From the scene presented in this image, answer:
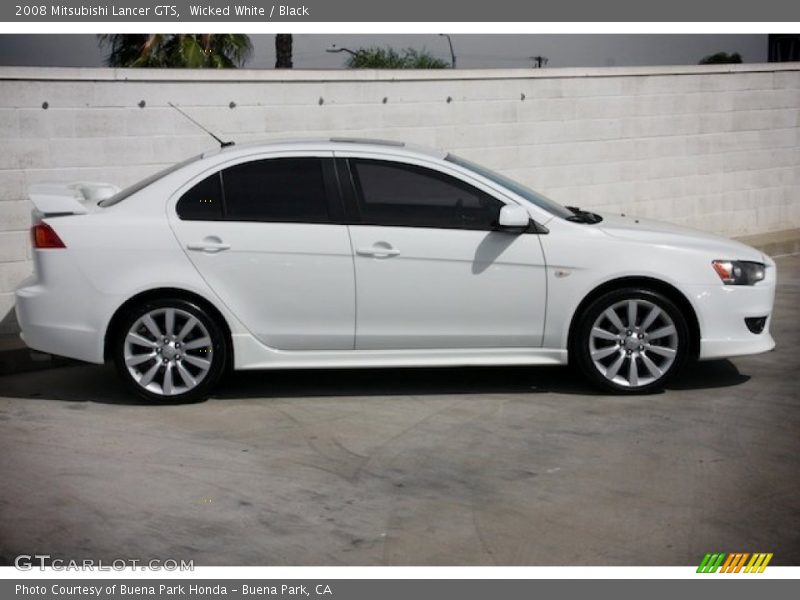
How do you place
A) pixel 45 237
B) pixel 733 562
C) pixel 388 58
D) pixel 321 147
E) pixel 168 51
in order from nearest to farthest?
1. pixel 733 562
2. pixel 45 237
3. pixel 321 147
4. pixel 168 51
5. pixel 388 58

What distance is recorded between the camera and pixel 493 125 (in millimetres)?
11391

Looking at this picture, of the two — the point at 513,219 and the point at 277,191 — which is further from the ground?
the point at 277,191

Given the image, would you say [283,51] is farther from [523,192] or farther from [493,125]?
[523,192]

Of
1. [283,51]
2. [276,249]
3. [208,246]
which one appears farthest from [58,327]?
[283,51]

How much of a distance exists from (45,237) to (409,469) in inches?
112

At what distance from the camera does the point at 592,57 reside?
522 inches

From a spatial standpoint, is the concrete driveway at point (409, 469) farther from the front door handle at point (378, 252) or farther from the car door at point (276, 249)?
the front door handle at point (378, 252)

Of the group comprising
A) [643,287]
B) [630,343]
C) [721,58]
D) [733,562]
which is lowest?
[733,562]

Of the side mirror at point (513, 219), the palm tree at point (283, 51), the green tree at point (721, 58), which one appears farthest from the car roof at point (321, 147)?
the palm tree at point (283, 51)

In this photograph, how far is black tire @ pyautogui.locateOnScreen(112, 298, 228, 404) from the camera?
6992 mm

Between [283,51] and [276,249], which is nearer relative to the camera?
[276,249]

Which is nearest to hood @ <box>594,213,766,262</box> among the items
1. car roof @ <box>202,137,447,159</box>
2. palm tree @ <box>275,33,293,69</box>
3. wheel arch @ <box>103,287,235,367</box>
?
car roof @ <box>202,137,447,159</box>

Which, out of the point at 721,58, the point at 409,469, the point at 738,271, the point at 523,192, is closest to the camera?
the point at 409,469

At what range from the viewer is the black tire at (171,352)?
6.99m
